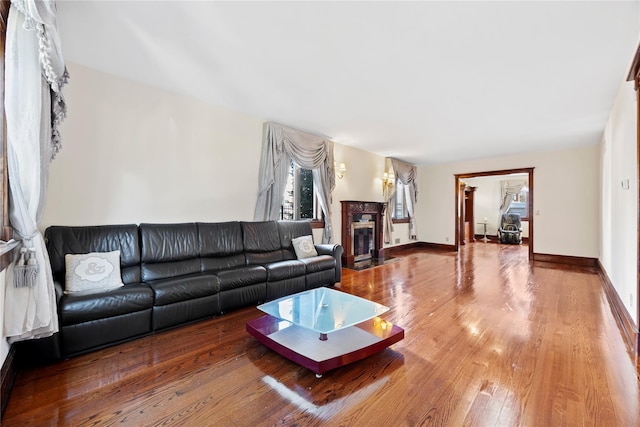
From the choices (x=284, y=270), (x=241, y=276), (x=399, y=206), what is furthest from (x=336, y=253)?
(x=399, y=206)

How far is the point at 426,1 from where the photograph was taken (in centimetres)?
187

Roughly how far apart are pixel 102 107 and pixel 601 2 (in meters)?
4.28

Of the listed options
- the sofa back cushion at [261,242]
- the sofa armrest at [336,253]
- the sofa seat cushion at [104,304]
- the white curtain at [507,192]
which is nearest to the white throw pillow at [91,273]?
the sofa seat cushion at [104,304]

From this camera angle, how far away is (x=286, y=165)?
455 cm

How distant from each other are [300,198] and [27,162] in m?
3.67

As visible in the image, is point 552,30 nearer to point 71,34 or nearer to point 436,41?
point 436,41

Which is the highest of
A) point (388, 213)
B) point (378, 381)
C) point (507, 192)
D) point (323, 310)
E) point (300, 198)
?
point (507, 192)

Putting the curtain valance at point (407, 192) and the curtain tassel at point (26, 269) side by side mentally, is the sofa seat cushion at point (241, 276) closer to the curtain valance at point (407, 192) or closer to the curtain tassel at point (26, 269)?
the curtain tassel at point (26, 269)

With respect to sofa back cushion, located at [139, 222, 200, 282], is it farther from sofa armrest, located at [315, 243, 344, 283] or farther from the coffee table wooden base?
sofa armrest, located at [315, 243, 344, 283]

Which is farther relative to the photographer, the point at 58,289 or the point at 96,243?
the point at 96,243

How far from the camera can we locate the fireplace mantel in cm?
568

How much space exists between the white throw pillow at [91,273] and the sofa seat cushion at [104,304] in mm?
145

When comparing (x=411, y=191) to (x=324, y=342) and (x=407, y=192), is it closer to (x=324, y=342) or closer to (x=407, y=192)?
(x=407, y=192)

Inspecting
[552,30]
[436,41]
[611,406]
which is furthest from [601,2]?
A: [611,406]
